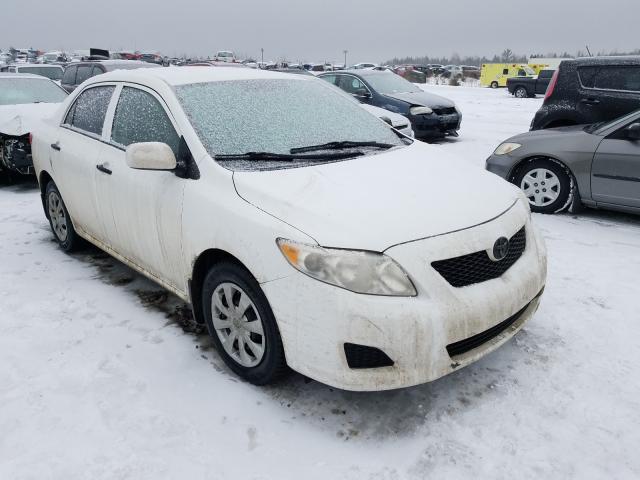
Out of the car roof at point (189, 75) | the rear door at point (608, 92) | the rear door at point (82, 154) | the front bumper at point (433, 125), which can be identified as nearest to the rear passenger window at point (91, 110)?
the rear door at point (82, 154)

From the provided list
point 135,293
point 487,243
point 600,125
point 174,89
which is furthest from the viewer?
point 600,125

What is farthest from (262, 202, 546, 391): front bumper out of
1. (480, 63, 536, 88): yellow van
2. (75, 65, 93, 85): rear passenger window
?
(480, 63, 536, 88): yellow van

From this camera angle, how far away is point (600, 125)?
553 centimetres

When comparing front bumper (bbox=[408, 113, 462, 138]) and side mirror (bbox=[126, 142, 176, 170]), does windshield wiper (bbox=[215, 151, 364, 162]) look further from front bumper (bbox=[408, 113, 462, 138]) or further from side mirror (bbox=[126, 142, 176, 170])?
front bumper (bbox=[408, 113, 462, 138])

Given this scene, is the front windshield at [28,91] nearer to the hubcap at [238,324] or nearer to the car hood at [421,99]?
the car hood at [421,99]

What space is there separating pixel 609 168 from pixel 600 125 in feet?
2.10

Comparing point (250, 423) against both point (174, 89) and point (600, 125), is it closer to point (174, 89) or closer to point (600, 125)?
point (174, 89)

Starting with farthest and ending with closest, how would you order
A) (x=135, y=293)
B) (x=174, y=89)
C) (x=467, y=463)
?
(x=135, y=293) < (x=174, y=89) < (x=467, y=463)

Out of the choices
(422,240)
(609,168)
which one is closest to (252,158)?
(422,240)

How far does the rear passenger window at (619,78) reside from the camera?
Result: 7023mm

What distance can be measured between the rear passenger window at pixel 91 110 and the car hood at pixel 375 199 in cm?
175

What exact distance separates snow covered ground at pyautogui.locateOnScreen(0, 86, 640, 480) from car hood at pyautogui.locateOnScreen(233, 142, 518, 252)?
0.92 m

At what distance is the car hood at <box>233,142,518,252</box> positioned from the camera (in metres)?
2.34

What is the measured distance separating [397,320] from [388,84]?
32.3 feet
